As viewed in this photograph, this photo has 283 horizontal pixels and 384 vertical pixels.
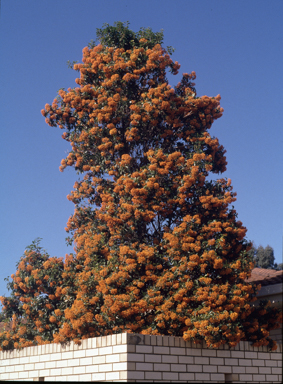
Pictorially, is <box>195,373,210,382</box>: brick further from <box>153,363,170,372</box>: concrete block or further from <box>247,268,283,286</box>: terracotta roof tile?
<box>247,268,283,286</box>: terracotta roof tile

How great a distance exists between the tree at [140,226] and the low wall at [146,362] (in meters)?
0.44

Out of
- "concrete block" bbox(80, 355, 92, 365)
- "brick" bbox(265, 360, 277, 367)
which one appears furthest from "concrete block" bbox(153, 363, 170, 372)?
"brick" bbox(265, 360, 277, 367)

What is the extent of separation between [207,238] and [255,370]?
3858 mm

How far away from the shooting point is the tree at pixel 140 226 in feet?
44.6

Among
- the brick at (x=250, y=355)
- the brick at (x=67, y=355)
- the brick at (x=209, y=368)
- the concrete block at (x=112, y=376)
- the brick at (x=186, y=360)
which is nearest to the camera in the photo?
the concrete block at (x=112, y=376)

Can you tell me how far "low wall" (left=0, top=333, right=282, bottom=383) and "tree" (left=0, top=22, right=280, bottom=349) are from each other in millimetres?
437

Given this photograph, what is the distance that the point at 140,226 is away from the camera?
16.0 metres

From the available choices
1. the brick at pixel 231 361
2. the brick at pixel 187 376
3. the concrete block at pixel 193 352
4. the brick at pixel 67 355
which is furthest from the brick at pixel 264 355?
the brick at pixel 67 355

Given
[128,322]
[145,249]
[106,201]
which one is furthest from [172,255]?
[106,201]

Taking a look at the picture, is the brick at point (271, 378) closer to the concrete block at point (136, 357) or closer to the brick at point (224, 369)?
the brick at point (224, 369)

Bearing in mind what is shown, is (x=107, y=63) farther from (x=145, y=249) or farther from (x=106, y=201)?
(x=145, y=249)

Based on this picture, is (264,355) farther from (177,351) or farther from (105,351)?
(105,351)

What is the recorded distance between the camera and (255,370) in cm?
1295

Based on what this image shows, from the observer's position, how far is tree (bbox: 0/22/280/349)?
1359 centimetres
